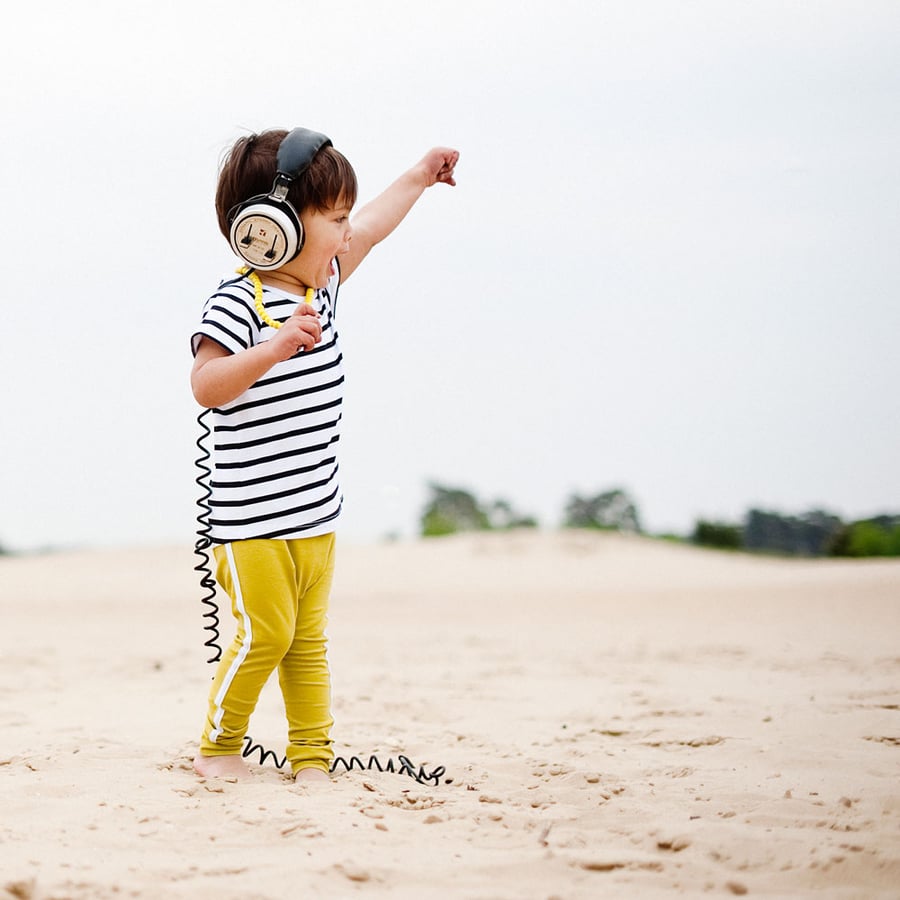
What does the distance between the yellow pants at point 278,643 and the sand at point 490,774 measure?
5.4 inches

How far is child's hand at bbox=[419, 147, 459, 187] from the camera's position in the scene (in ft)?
11.1

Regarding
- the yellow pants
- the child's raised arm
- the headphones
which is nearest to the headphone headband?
the headphones

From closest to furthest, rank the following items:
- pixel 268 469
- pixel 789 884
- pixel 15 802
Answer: pixel 789 884
pixel 15 802
pixel 268 469

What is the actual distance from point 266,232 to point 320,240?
17 centimetres

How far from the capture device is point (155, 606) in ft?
34.1

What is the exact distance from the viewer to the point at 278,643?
9.02 feet

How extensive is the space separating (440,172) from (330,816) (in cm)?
197

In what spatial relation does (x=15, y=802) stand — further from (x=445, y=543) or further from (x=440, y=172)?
(x=445, y=543)

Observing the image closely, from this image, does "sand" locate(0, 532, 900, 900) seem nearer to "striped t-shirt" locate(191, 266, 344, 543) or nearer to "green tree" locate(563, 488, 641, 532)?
"striped t-shirt" locate(191, 266, 344, 543)

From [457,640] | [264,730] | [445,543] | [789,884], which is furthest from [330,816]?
[445,543]

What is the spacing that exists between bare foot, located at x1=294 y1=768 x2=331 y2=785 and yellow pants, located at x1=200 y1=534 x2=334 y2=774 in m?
0.02

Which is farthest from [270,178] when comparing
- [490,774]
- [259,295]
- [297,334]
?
[490,774]

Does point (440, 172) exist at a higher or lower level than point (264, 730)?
higher

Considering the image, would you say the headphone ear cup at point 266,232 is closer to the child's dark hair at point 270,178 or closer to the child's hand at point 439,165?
the child's dark hair at point 270,178
